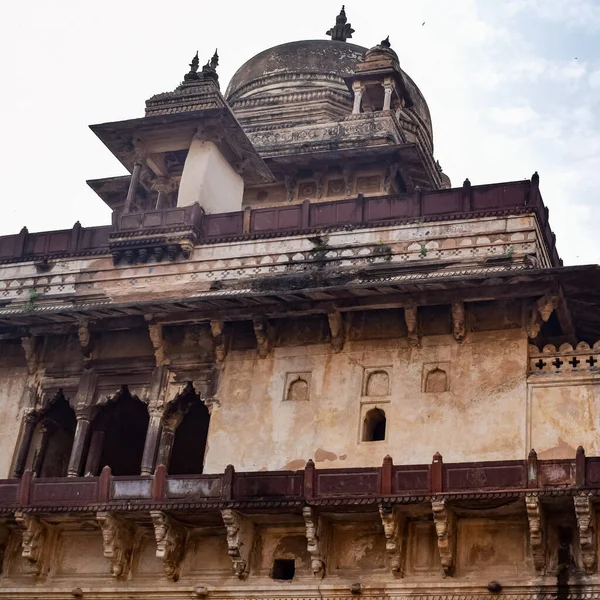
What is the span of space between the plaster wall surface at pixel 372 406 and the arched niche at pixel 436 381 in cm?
7

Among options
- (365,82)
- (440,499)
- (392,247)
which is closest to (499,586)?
(440,499)

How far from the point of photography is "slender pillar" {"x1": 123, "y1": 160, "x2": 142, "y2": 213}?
19.2m

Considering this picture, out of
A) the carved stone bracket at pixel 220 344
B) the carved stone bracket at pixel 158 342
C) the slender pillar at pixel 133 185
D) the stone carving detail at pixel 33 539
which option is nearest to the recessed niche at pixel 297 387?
the carved stone bracket at pixel 220 344

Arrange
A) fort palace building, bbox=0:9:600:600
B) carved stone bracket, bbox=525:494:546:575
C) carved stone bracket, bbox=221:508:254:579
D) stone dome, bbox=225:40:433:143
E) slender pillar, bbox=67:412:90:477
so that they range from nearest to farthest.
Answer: carved stone bracket, bbox=525:494:546:575, fort palace building, bbox=0:9:600:600, carved stone bracket, bbox=221:508:254:579, slender pillar, bbox=67:412:90:477, stone dome, bbox=225:40:433:143

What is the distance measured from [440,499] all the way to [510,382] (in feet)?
6.87

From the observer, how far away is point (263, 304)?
16.0 m

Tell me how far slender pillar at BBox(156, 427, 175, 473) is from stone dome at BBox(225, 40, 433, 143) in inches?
368

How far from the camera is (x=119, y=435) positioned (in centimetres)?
1900

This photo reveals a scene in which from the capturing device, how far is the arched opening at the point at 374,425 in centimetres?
1563

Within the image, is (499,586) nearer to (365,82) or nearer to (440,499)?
(440,499)

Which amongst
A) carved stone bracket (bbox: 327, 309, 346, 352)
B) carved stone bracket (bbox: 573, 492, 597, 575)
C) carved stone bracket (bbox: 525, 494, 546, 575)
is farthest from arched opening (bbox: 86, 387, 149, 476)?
carved stone bracket (bbox: 573, 492, 597, 575)

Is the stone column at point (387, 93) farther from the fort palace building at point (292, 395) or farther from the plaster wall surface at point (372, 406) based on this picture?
the plaster wall surface at point (372, 406)

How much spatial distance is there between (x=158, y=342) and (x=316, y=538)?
3.81 metres

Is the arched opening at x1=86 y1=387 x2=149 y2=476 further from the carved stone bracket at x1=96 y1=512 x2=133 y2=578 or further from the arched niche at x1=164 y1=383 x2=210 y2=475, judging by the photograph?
the carved stone bracket at x1=96 y1=512 x2=133 y2=578
